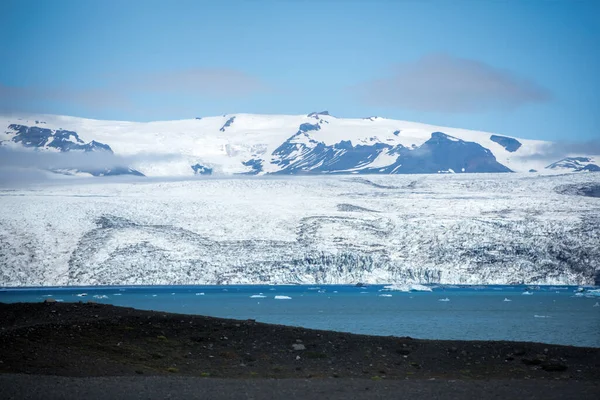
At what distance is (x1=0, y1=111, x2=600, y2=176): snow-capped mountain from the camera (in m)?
148

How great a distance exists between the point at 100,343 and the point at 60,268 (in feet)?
101

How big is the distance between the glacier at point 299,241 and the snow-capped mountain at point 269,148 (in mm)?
89300

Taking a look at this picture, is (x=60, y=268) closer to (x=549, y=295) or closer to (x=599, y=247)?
(x=549, y=295)

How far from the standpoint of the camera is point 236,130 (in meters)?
198

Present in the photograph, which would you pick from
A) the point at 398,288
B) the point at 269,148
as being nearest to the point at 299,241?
the point at 398,288

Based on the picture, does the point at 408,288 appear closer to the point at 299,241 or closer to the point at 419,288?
the point at 419,288

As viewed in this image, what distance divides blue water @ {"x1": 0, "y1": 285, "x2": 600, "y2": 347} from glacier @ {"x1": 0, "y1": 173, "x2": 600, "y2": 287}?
102 cm

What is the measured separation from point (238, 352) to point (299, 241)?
33.8 metres

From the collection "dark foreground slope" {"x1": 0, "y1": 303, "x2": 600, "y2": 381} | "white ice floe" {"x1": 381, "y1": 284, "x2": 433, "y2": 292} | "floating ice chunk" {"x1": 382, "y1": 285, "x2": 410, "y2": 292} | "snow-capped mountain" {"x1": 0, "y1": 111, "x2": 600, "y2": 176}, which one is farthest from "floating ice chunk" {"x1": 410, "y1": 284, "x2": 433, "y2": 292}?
"snow-capped mountain" {"x1": 0, "y1": 111, "x2": 600, "y2": 176}

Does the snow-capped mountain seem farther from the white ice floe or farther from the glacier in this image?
the white ice floe

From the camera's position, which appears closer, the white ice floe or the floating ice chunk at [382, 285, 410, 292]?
the white ice floe

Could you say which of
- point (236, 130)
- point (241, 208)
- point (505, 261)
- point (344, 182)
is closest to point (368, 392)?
point (505, 261)

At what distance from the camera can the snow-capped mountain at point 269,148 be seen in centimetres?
14850

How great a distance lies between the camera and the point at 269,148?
591ft
